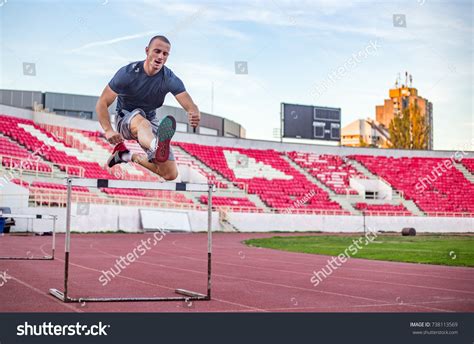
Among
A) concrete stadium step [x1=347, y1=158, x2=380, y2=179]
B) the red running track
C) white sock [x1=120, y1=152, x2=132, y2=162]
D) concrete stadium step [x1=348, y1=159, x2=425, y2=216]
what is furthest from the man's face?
concrete stadium step [x1=347, y1=158, x2=380, y2=179]

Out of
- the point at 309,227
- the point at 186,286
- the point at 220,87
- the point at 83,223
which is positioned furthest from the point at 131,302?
the point at 309,227

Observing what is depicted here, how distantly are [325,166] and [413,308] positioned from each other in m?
35.7

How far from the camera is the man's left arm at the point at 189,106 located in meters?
11.3

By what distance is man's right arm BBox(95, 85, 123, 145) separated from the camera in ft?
36.3

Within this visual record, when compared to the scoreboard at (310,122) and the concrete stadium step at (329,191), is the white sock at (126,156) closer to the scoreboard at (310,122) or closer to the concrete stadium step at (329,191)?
the concrete stadium step at (329,191)

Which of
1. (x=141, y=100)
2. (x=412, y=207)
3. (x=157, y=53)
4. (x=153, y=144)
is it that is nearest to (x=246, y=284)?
(x=153, y=144)

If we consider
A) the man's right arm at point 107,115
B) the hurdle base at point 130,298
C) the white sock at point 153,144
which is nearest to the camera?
the hurdle base at point 130,298

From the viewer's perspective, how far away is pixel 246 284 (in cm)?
1010

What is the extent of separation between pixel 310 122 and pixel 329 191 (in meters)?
5.28

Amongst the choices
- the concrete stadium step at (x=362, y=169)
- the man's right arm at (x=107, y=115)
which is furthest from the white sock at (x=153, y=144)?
the concrete stadium step at (x=362, y=169)

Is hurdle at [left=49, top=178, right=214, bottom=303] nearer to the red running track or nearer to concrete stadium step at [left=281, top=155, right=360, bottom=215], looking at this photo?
the red running track

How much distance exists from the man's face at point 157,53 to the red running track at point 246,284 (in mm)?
3775

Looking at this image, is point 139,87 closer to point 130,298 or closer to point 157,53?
point 157,53

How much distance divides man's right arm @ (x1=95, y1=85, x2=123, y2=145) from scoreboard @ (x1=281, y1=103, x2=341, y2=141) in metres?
31.3
